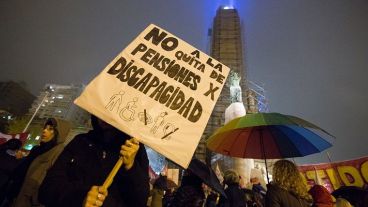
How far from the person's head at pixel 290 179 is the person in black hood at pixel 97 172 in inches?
76.9

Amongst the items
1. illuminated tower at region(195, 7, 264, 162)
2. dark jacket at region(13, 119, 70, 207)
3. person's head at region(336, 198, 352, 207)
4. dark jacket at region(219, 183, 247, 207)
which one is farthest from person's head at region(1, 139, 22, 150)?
illuminated tower at region(195, 7, 264, 162)

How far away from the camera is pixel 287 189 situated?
122 inches

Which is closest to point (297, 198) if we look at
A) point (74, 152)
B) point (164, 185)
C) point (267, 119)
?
point (267, 119)

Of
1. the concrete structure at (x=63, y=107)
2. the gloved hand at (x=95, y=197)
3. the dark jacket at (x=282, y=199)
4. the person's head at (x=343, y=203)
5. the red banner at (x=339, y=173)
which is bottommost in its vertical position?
the gloved hand at (x=95, y=197)

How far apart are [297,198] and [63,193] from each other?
264cm

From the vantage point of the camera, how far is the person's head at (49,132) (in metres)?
3.47

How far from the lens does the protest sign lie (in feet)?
6.65

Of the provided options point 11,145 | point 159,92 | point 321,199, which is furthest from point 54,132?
point 321,199

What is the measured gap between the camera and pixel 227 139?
4523 millimetres

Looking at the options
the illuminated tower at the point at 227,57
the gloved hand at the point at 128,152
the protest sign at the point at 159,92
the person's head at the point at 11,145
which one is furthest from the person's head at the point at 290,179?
the illuminated tower at the point at 227,57

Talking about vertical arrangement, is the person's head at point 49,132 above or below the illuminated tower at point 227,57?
below

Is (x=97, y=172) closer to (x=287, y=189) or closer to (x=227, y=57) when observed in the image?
(x=287, y=189)

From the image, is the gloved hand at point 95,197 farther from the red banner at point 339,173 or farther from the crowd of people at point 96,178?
the red banner at point 339,173

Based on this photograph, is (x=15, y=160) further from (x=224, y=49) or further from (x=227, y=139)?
(x=224, y=49)
